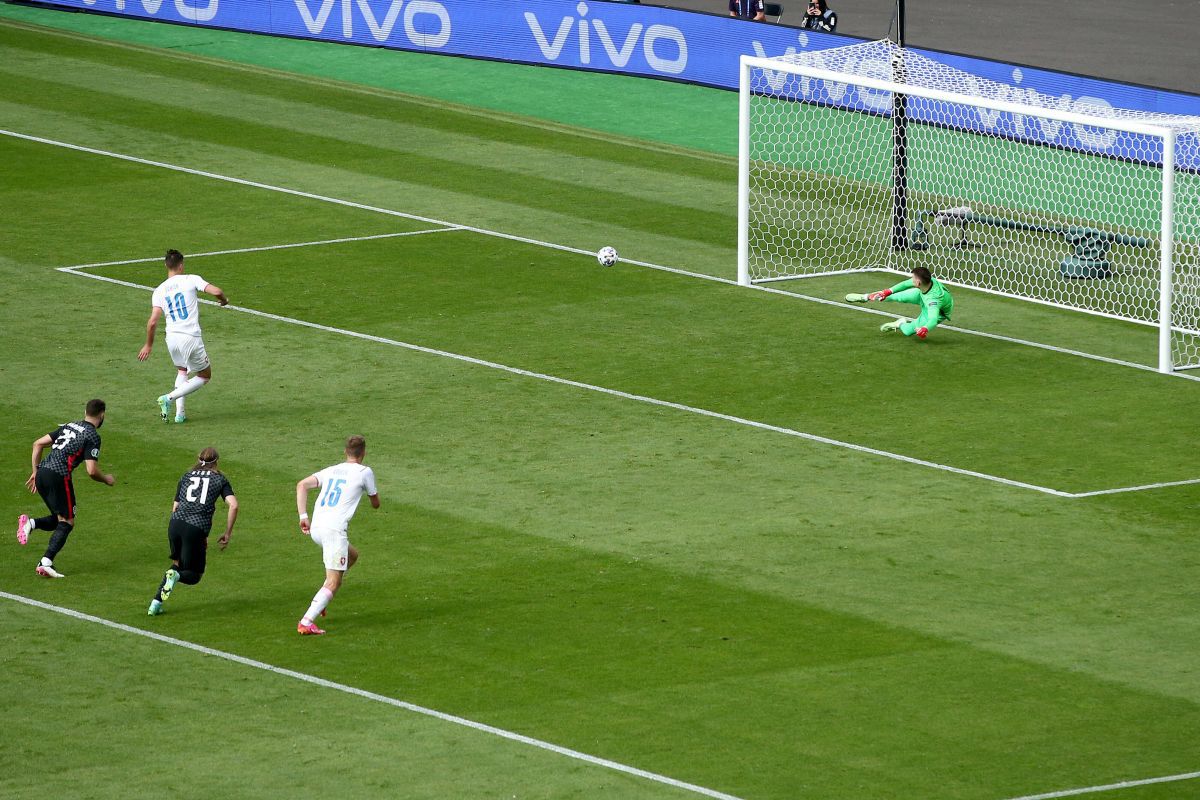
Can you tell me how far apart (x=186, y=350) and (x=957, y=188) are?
13.9 m

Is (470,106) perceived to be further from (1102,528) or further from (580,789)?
(580,789)

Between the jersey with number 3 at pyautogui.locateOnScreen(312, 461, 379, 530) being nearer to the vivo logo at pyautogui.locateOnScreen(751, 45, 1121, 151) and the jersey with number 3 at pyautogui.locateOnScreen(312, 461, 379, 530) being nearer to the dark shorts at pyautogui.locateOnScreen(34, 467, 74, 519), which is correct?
the dark shorts at pyautogui.locateOnScreen(34, 467, 74, 519)

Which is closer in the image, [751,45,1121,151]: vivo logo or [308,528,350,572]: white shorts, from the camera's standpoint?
[308,528,350,572]: white shorts

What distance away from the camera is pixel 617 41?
40.0 m

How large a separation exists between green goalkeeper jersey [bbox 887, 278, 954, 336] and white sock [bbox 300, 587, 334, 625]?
1083 cm

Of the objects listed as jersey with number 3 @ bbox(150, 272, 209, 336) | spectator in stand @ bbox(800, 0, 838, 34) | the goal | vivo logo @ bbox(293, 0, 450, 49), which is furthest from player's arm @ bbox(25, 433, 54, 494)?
vivo logo @ bbox(293, 0, 450, 49)

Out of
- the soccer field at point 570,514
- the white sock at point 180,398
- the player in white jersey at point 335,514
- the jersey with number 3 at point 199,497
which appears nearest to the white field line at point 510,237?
the soccer field at point 570,514

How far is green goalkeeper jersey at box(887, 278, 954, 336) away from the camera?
25.4 metres

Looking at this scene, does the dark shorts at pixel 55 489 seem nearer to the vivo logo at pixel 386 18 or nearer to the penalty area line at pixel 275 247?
the penalty area line at pixel 275 247

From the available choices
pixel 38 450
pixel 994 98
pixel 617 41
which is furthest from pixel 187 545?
pixel 617 41

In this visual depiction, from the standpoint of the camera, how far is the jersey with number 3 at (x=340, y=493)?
1647 cm

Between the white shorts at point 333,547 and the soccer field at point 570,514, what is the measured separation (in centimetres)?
62

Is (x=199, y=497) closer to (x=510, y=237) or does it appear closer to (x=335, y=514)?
(x=335, y=514)

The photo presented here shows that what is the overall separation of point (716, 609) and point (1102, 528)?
4.16 meters
